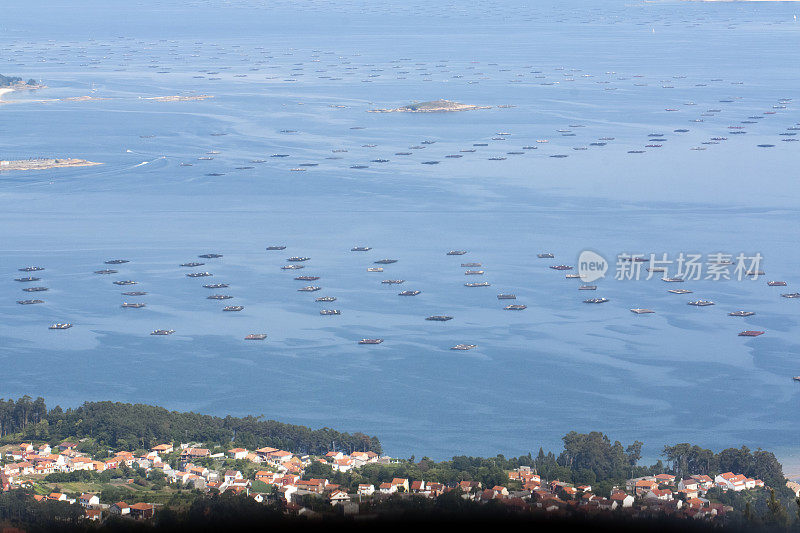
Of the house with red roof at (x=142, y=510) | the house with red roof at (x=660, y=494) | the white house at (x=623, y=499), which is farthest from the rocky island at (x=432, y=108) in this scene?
the house with red roof at (x=142, y=510)

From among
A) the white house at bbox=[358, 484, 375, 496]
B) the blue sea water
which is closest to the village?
the white house at bbox=[358, 484, 375, 496]

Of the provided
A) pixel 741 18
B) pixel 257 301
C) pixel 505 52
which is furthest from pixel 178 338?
pixel 741 18

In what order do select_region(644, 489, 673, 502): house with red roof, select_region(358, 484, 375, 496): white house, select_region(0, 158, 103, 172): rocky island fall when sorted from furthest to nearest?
select_region(0, 158, 103, 172): rocky island → select_region(644, 489, 673, 502): house with red roof → select_region(358, 484, 375, 496): white house

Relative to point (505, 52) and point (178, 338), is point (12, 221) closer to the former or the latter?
point (178, 338)

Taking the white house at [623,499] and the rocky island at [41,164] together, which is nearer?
the white house at [623,499]

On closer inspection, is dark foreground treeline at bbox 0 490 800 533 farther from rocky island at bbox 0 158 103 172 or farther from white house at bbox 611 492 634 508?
rocky island at bbox 0 158 103 172

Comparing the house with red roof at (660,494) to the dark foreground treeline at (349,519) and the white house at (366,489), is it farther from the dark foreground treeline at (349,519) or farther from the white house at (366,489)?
the white house at (366,489)
